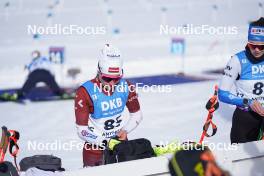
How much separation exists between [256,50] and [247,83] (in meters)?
0.41

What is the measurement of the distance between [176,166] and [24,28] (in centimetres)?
1594

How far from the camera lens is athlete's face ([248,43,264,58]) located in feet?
17.7

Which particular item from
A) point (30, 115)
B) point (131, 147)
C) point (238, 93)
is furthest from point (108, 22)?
point (131, 147)

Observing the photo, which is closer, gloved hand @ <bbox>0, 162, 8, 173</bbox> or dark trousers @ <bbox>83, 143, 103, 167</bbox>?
gloved hand @ <bbox>0, 162, 8, 173</bbox>

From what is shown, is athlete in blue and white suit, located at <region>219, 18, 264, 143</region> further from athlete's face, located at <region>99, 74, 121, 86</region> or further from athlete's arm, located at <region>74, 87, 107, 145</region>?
athlete's arm, located at <region>74, 87, 107, 145</region>

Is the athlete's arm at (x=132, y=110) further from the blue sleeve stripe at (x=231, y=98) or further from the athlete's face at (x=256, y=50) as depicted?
the athlete's face at (x=256, y=50)

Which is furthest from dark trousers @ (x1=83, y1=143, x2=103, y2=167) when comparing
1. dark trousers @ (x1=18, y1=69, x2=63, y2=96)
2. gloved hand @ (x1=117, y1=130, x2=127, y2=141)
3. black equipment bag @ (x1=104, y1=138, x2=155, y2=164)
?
dark trousers @ (x1=18, y1=69, x2=63, y2=96)

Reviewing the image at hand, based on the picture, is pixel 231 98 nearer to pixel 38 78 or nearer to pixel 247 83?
pixel 247 83

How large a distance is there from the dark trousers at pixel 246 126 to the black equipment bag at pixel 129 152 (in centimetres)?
168

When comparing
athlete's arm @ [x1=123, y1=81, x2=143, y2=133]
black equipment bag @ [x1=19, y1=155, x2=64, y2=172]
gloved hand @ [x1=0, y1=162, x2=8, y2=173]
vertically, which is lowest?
black equipment bag @ [x1=19, y1=155, x2=64, y2=172]

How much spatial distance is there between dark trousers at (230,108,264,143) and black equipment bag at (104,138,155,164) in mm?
1683

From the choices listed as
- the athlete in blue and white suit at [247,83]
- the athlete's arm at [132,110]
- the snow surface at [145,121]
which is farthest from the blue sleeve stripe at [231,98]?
the snow surface at [145,121]

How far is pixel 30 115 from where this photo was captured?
379 inches

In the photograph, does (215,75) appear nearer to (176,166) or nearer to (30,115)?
(30,115)
